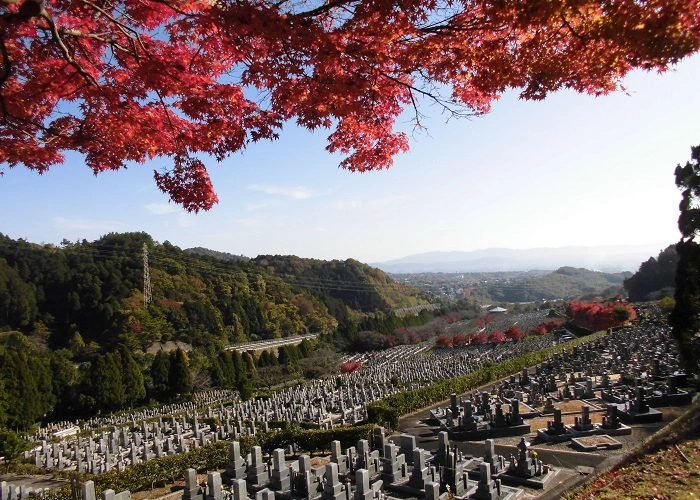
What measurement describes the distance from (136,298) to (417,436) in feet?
152

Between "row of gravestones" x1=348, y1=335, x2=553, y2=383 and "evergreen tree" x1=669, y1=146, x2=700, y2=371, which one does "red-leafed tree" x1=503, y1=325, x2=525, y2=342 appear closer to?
"row of gravestones" x1=348, y1=335, x2=553, y2=383

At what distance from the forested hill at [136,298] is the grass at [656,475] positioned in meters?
46.4

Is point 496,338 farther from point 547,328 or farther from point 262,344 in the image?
point 262,344

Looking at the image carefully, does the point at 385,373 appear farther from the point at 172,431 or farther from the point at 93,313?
the point at 93,313

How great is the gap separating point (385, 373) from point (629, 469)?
27.5 metres

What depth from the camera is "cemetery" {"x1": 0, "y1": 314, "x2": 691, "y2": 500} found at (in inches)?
383

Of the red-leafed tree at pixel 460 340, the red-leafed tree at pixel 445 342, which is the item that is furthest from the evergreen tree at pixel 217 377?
the red-leafed tree at pixel 460 340

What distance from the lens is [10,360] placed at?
2725 centimetres

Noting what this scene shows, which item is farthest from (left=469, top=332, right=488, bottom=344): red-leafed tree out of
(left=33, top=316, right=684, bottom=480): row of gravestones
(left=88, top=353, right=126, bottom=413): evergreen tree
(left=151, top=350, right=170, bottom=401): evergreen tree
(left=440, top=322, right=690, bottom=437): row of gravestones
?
(left=88, top=353, right=126, bottom=413): evergreen tree

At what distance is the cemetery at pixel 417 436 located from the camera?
9.72 m

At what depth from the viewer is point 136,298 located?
5244cm

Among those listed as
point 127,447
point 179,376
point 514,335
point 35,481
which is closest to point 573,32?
point 35,481

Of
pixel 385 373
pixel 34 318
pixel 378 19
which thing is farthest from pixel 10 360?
pixel 378 19

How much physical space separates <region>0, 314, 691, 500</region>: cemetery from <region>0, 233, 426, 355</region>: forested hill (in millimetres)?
21437
